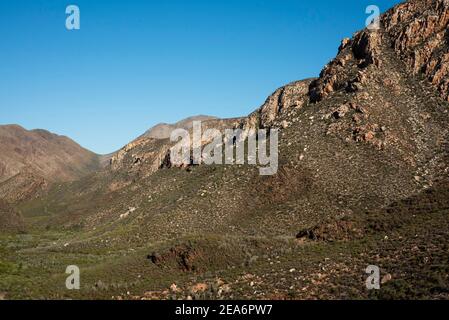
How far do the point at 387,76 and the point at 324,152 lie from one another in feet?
48.6

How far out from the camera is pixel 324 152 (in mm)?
50188

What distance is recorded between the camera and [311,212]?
143ft

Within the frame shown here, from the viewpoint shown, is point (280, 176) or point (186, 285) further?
point (280, 176)

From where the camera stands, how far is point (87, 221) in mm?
72250

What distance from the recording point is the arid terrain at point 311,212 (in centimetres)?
2592

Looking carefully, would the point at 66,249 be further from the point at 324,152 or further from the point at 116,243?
the point at 324,152

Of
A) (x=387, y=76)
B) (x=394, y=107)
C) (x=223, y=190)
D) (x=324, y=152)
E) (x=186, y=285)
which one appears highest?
(x=387, y=76)

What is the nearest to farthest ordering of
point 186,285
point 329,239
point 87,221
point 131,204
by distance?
1. point 186,285
2. point 329,239
3. point 131,204
4. point 87,221

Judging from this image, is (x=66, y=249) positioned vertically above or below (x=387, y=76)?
below

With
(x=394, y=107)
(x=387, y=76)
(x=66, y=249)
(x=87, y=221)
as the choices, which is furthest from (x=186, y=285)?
(x=87, y=221)

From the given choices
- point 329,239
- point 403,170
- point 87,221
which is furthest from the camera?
point 87,221

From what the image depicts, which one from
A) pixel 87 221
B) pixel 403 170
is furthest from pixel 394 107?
pixel 87 221

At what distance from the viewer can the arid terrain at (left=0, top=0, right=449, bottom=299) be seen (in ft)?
85.0

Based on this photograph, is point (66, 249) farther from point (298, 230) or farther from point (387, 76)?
point (387, 76)
